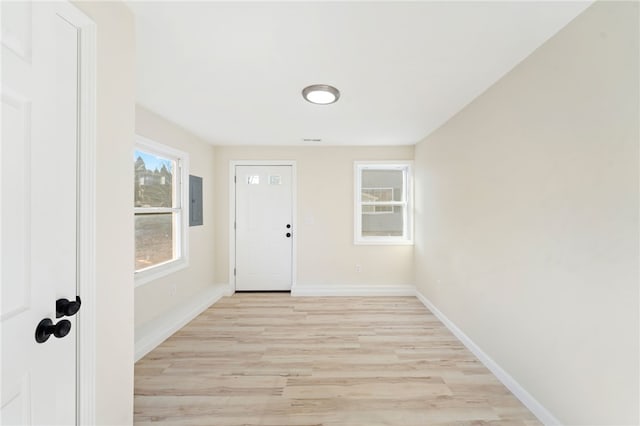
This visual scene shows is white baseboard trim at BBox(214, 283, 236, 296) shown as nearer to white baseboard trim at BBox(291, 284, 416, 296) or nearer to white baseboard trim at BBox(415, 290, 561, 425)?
white baseboard trim at BBox(291, 284, 416, 296)

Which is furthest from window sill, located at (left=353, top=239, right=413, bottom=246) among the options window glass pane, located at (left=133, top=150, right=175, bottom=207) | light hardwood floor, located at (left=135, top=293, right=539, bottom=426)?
window glass pane, located at (left=133, top=150, right=175, bottom=207)

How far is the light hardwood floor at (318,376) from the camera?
174cm

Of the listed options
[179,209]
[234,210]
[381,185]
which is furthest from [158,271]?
[381,185]

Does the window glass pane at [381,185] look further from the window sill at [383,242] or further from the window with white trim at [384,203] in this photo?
the window sill at [383,242]

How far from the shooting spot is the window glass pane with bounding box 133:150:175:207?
2.72 meters

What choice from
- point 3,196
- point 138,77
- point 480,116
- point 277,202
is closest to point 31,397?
point 3,196

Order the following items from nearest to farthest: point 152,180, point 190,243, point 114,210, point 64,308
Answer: point 64,308 < point 114,210 < point 152,180 < point 190,243

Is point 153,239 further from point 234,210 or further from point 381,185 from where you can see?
point 381,185

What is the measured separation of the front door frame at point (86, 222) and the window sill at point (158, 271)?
1610 millimetres

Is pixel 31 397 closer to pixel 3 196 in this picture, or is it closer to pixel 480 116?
pixel 3 196

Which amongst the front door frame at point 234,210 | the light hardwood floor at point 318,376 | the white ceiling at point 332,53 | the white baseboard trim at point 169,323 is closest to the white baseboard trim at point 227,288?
the front door frame at point 234,210

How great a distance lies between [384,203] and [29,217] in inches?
156

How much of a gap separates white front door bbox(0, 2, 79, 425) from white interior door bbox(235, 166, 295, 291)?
3.27 metres

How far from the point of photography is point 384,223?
430cm
